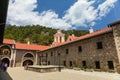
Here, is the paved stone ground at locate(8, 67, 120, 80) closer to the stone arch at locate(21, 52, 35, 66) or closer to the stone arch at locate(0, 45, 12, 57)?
the stone arch at locate(0, 45, 12, 57)

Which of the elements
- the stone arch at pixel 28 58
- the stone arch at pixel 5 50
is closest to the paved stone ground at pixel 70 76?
the stone arch at pixel 5 50

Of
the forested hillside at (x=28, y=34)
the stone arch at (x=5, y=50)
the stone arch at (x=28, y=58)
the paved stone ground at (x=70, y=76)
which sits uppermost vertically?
the forested hillside at (x=28, y=34)

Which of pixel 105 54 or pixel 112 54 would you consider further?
pixel 105 54

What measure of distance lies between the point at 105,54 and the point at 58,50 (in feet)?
43.9

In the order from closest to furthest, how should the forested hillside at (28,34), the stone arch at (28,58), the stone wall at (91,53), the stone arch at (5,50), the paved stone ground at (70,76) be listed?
the paved stone ground at (70,76) → the stone wall at (91,53) → the stone arch at (5,50) → the stone arch at (28,58) → the forested hillside at (28,34)

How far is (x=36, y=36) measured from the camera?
73.8m

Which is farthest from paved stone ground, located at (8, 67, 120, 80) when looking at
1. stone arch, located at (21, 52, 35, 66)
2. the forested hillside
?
the forested hillside

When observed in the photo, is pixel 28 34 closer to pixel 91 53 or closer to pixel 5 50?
pixel 5 50

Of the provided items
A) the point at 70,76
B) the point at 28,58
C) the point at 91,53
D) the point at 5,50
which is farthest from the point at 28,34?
the point at 70,76

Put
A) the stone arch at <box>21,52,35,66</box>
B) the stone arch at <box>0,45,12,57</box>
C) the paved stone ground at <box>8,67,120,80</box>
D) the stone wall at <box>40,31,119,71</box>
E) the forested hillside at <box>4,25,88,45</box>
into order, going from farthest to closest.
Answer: the forested hillside at <box>4,25,88,45</box>, the stone arch at <box>21,52,35,66</box>, the stone arch at <box>0,45,12,57</box>, the stone wall at <box>40,31,119,71</box>, the paved stone ground at <box>8,67,120,80</box>

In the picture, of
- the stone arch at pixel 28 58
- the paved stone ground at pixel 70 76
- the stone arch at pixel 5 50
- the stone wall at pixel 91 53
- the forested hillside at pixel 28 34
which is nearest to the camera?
the paved stone ground at pixel 70 76

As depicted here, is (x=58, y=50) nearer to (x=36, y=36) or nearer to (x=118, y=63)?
(x=118, y=63)

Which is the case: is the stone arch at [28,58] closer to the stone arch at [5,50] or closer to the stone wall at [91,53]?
the stone arch at [5,50]

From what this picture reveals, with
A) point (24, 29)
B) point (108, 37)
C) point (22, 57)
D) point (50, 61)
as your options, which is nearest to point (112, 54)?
point (108, 37)
